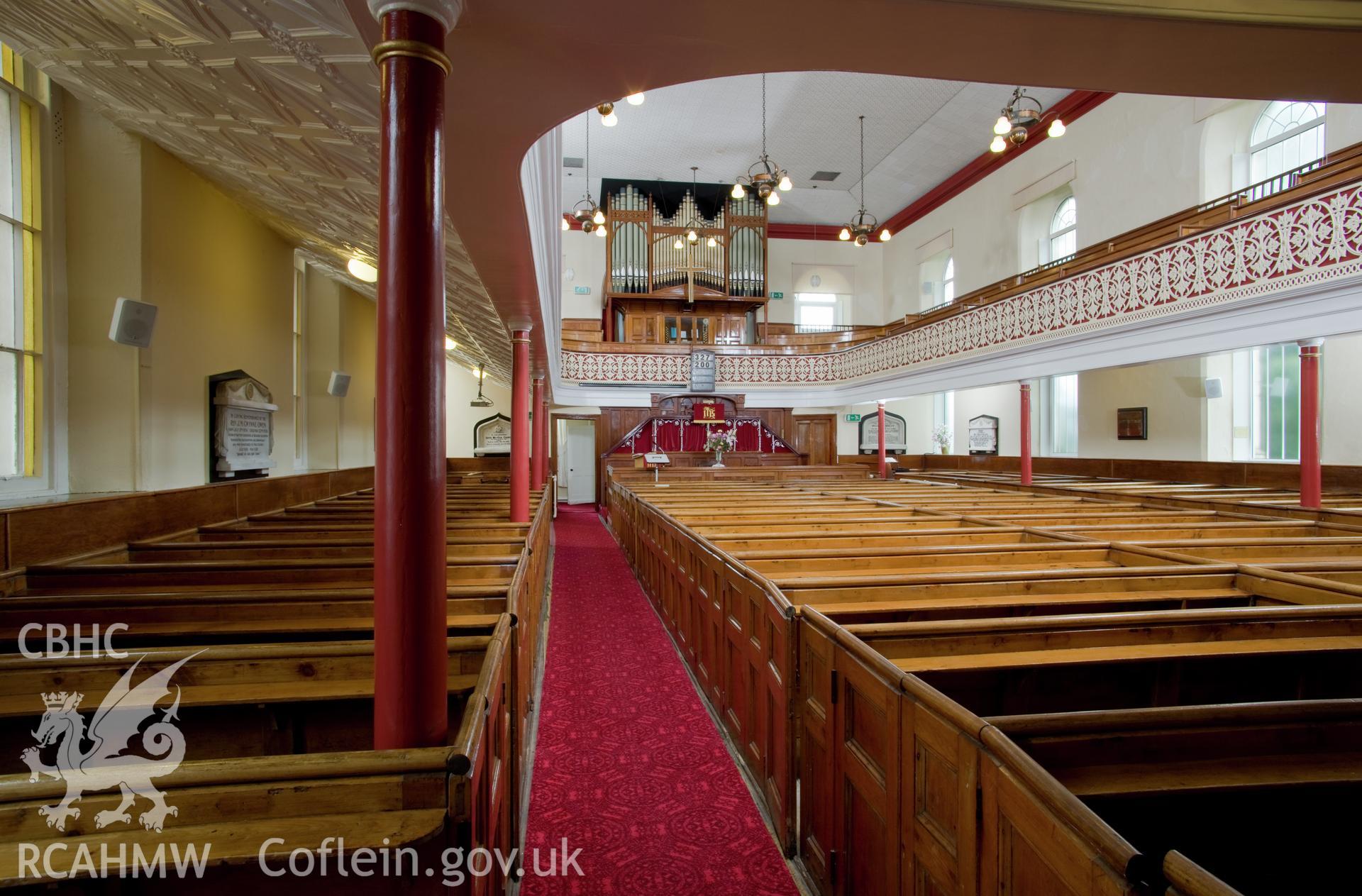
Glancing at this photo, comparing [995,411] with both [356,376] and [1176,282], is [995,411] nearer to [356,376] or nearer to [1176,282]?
[1176,282]

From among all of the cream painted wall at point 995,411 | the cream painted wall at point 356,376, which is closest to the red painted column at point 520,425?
the cream painted wall at point 356,376

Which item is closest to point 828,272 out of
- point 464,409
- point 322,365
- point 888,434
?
point 888,434

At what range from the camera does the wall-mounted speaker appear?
3760 millimetres

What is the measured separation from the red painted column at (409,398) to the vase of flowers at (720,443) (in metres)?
11.5

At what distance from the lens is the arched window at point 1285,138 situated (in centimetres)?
792

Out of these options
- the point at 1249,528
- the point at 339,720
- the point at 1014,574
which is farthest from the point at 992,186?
the point at 339,720

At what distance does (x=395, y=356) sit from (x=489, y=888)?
4.46ft

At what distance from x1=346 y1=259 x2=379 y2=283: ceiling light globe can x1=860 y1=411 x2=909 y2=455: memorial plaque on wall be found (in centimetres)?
1197

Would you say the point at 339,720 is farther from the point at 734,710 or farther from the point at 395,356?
the point at 734,710

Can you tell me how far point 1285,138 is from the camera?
8.27 metres

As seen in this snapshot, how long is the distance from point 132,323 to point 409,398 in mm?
3605

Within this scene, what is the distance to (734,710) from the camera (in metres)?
3.10

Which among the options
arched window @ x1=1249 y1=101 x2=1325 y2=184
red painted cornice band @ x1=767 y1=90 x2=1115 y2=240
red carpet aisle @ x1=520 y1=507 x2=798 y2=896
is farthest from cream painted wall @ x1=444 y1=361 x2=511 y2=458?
arched window @ x1=1249 y1=101 x2=1325 y2=184

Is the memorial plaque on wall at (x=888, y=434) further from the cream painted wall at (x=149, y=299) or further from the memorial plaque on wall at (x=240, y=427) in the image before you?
the cream painted wall at (x=149, y=299)
